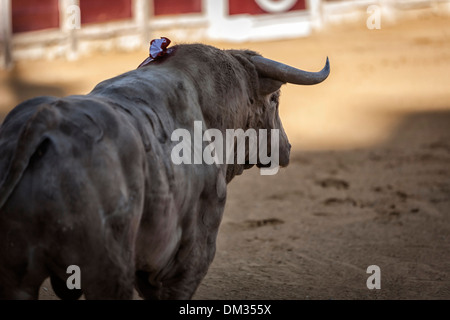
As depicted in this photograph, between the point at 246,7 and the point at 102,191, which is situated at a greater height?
the point at 102,191

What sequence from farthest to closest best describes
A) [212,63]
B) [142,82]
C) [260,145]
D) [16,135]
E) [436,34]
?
[436,34] → [260,145] → [212,63] → [142,82] → [16,135]

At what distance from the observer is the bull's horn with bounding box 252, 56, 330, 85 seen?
10.3ft

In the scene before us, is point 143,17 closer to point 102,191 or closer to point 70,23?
point 70,23

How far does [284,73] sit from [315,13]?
9110 millimetres

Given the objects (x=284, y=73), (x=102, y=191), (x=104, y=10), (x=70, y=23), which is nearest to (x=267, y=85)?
(x=284, y=73)

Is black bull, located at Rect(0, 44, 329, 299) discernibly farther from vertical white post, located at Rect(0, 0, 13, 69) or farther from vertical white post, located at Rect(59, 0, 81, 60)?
vertical white post, located at Rect(0, 0, 13, 69)

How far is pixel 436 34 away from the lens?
432 inches

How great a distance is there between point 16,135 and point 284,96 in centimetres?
732

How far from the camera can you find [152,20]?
12.0m

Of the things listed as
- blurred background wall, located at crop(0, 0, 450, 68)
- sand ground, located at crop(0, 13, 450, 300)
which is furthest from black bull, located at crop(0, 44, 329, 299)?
blurred background wall, located at crop(0, 0, 450, 68)

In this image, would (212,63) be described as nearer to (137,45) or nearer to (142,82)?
(142,82)

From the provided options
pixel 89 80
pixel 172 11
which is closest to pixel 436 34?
pixel 172 11

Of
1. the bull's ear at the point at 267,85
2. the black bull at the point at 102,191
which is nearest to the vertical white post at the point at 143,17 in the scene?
the bull's ear at the point at 267,85

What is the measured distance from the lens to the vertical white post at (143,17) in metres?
12.0
